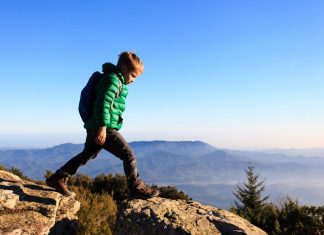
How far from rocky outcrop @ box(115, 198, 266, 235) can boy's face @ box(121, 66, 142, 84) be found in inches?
75.0

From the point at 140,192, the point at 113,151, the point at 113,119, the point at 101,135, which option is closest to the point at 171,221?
the point at 140,192

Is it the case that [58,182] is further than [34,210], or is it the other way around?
[58,182]

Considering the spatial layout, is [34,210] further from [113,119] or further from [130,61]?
[130,61]

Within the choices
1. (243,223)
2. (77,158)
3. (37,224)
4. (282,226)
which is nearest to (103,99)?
(77,158)

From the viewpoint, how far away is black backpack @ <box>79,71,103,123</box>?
221 inches

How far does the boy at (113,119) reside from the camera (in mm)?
5406

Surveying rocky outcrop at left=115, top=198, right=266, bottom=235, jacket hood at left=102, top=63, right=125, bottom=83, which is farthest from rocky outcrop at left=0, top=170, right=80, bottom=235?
jacket hood at left=102, top=63, right=125, bottom=83

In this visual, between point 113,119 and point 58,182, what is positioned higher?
point 113,119

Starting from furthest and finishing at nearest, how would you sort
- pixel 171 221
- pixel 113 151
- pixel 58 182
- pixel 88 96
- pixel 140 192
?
pixel 58 182 → pixel 140 192 → pixel 113 151 → pixel 88 96 → pixel 171 221

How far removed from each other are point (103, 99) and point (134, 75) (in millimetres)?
685

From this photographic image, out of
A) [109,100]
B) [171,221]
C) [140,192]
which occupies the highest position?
[109,100]

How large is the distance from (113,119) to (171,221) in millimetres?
1699

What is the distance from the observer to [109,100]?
542 centimetres

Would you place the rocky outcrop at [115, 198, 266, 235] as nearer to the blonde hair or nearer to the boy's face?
the boy's face
